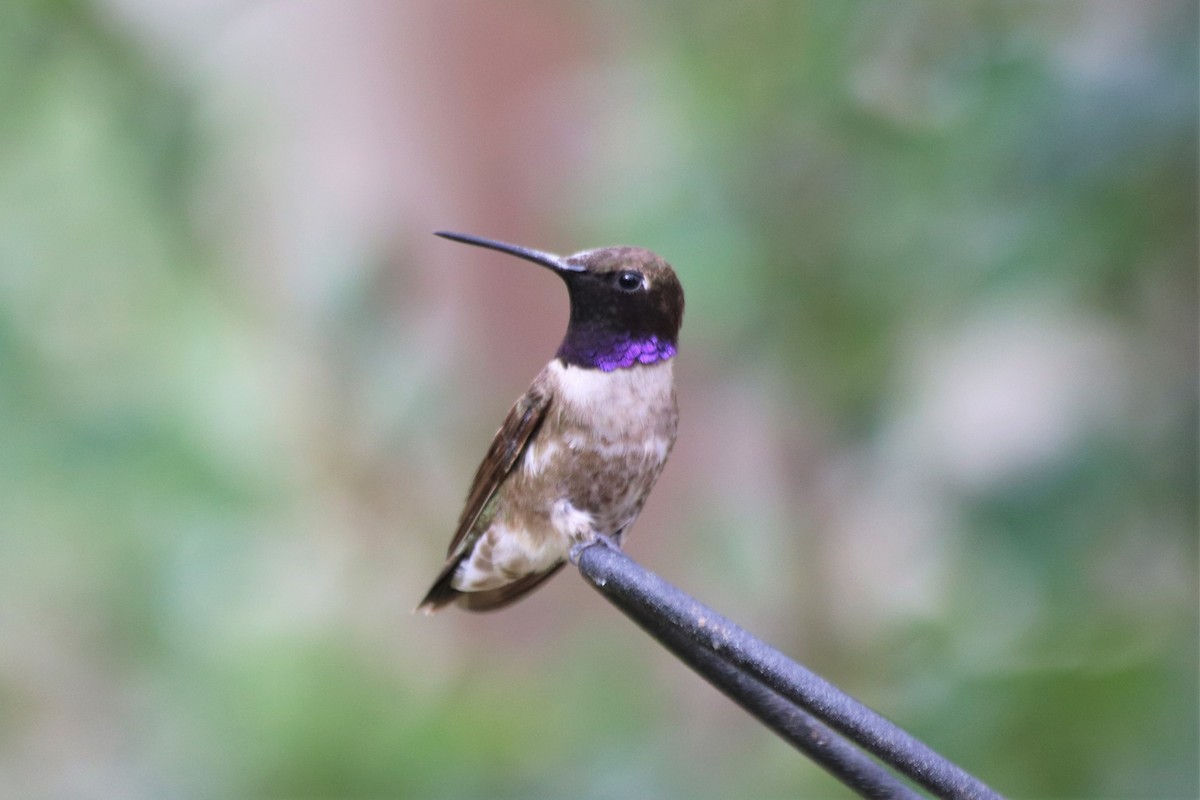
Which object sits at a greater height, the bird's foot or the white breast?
the white breast

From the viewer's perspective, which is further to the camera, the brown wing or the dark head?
the brown wing

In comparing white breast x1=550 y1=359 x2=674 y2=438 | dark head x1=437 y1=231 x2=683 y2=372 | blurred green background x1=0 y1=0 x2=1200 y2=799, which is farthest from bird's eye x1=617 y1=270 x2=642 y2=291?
blurred green background x1=0 y1=0 x2=1200 y2=799

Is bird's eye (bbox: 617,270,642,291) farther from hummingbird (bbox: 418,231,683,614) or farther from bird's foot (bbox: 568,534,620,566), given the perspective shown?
bird's foot (bbox: 568,534,620,566)

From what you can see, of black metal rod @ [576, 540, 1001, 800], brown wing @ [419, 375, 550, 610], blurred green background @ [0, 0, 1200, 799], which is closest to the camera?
black metal rod @ [576, 540, 1001, 800]

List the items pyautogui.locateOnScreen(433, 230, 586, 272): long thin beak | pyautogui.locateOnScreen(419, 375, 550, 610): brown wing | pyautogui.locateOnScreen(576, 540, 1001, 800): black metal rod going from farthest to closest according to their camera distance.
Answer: pyautogui.locateOnScreen(419, 375, 550, 610): brown wing
pyautogui.locateOnScreen(433, 230, 586, 272): long thin beak
pyautogui.locateOnScreen(576, 540, 1001, 800): black metal rod

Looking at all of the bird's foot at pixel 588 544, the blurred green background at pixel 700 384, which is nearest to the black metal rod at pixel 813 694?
the bird's foot at pixel 588 544

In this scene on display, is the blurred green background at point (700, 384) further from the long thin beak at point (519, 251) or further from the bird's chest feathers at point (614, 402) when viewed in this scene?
the long thin beak at point (519, 251)

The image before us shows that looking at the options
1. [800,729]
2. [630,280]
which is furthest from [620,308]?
[800,729]
